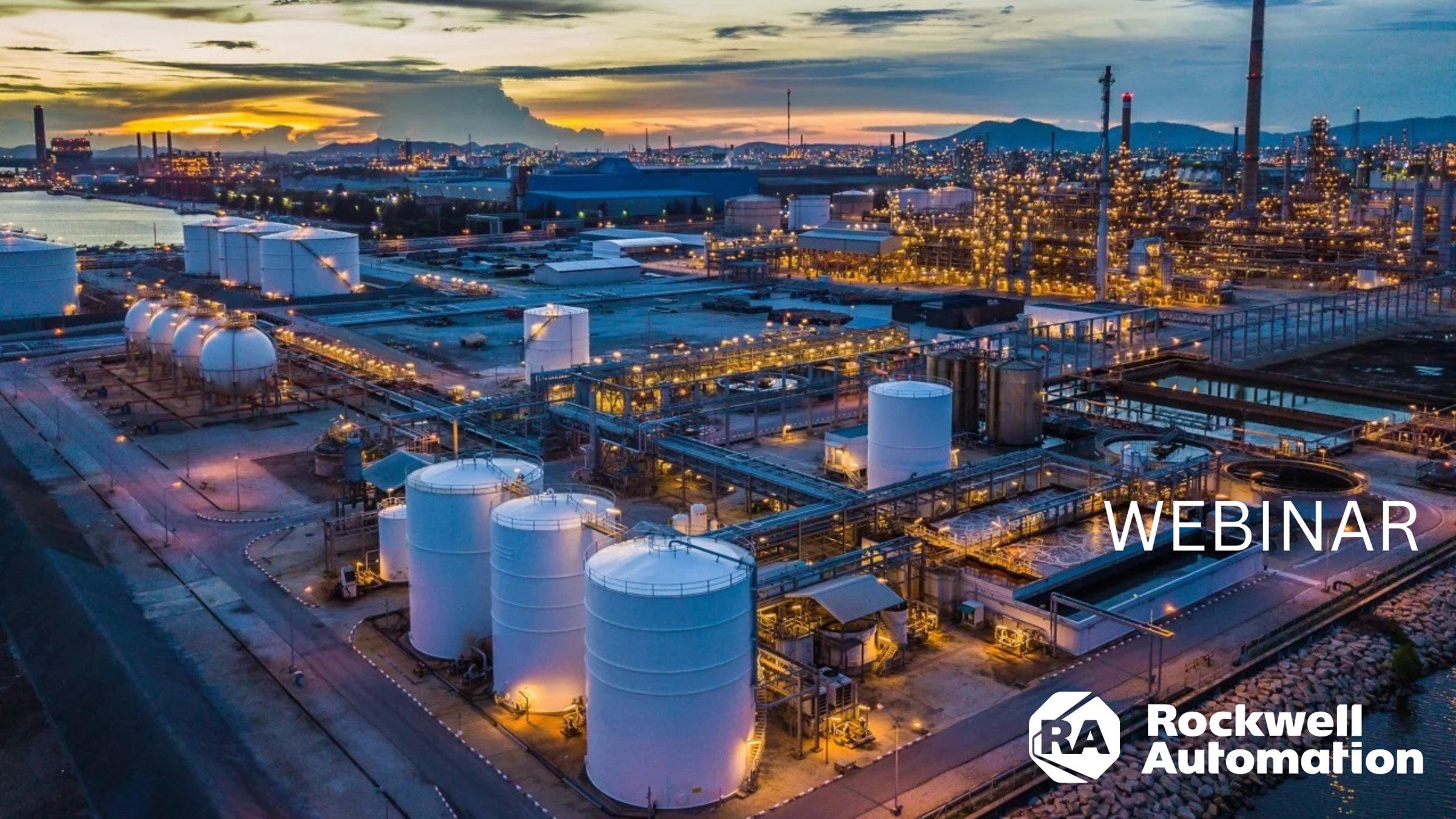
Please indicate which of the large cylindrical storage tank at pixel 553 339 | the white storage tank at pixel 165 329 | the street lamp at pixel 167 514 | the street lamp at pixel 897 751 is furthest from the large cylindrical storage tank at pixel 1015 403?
the white storage tank at pixel 165 329

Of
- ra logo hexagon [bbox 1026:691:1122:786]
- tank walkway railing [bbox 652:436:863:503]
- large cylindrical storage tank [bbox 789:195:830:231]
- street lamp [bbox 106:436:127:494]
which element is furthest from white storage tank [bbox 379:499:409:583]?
large cylindrical storage tank [bbox 789:195:830:231]

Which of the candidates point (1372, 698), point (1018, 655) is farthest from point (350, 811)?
point (1372, 698)

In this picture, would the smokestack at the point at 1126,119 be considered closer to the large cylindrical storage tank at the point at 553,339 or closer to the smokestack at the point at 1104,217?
the smokestack at the point at 1104,217

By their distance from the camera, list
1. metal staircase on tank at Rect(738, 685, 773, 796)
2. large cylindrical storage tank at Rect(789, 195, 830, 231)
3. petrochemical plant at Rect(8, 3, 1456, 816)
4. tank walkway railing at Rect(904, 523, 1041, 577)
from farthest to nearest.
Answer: large cylindrical storage tank at Rect(789, 195, 830, 231) < tank walkway railing at Rect(904, 523, 1041, 577) < petrochemical plant at Rect(8, 3, 1456, 816) < metal staircase on tank at Rect(738, 685, 773, 796)

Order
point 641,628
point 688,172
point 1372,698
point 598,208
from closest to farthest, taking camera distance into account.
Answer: point 641,628 < point 1372,698 < point 598,208 < point 688,172

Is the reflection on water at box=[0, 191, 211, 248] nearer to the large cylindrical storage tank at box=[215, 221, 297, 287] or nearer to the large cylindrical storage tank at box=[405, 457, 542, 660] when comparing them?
the large cylindrical storage tank at box=[215, 221, 297, 287]

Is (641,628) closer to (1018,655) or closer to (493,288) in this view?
(1018,655)
